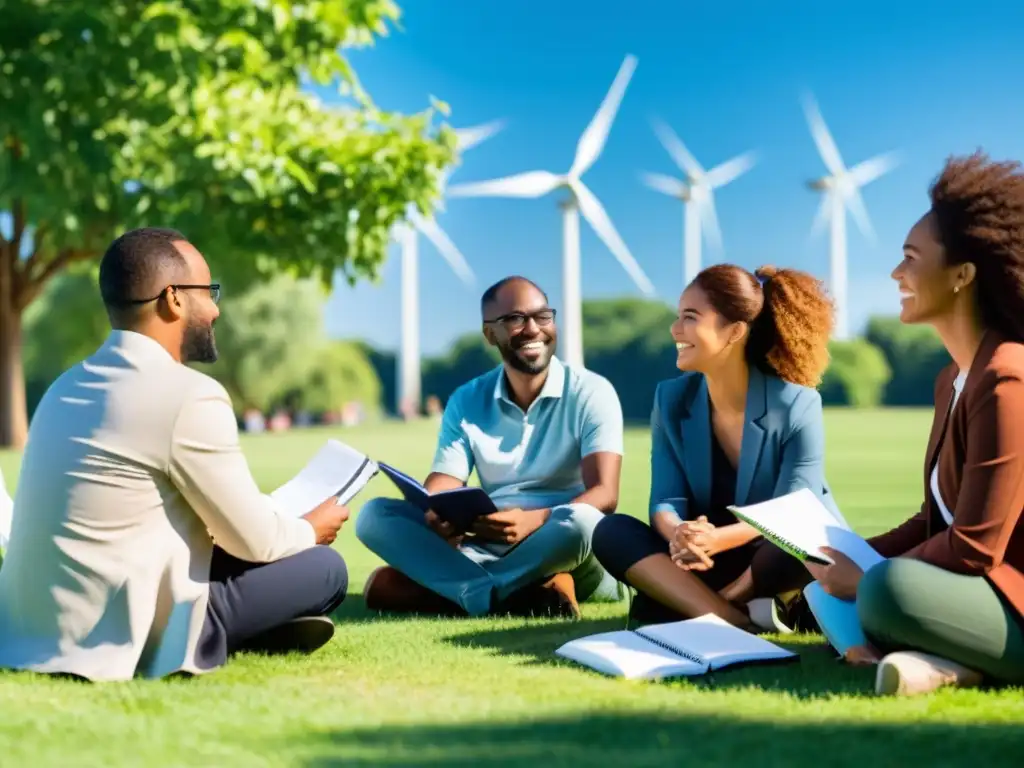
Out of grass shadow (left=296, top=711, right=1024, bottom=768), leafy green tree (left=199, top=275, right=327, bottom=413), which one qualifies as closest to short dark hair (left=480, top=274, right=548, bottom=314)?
grass shadow (left=296, top=711, right=1024, bottom=768)

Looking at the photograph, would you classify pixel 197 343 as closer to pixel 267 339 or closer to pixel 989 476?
pixel 989 476

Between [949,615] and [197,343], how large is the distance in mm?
2871

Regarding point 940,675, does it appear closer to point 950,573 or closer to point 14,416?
point 950,573

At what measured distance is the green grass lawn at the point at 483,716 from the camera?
3932 mm

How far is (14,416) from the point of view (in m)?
27.0

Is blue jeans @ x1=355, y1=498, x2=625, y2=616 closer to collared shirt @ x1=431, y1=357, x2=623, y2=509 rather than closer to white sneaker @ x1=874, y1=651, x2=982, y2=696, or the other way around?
collared shirt @ x1=431, y1=357, x2=623, y2=509

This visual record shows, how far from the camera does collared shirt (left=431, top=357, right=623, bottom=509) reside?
7332 millimetres

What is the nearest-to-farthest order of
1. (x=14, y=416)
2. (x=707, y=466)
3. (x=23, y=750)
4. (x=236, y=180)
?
(x=23, y=750) < (x=707, y=466) < (x=236, y=180) < (x=14, y=416)

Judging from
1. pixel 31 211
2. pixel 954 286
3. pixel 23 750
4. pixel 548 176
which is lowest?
pixel 23 750

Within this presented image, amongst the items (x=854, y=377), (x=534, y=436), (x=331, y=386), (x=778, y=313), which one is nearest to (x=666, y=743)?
(x=778, y=313)

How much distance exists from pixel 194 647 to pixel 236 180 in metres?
14.2

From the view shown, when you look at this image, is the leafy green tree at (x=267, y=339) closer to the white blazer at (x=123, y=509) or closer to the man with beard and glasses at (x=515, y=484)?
the man with beard and glasses at (x=515, y=484)

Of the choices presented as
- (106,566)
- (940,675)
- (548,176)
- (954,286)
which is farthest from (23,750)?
(548,176)

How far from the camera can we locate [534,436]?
7445 millimetres
